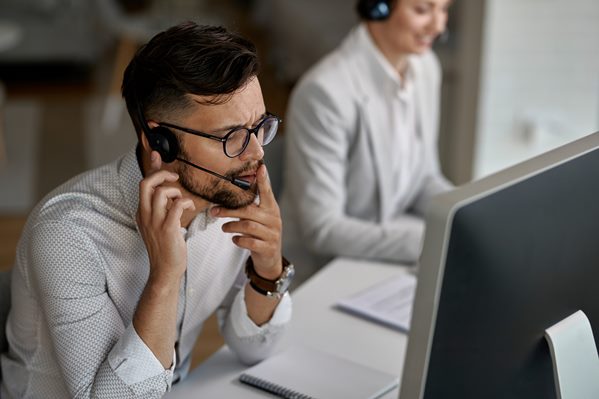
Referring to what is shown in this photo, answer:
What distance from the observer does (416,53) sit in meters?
2.50

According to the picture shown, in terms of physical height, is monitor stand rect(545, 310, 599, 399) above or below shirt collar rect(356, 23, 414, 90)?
below

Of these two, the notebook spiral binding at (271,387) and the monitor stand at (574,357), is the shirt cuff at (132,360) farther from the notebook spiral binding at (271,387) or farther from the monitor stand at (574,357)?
the monitor stand at (574,357)

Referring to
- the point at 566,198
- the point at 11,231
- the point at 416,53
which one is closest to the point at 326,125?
the point at 416,53

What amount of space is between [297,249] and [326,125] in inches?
14.1

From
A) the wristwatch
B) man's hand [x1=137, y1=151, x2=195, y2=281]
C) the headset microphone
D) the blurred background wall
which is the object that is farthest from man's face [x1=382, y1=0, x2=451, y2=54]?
man's hand [x1=137, y1=151, x2=195, y2=281]

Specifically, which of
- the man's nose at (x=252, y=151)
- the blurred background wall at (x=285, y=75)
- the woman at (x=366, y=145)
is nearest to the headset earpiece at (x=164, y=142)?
the man's nose at (x=252, y=151)

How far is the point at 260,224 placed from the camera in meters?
1.57

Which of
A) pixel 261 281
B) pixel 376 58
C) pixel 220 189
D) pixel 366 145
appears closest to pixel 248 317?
pixel 261 281

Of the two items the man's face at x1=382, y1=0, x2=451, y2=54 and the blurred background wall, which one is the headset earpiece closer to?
the blurred background wall

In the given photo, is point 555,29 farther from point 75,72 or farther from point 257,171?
point 75,72

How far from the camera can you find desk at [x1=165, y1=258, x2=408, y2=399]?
1617 mm

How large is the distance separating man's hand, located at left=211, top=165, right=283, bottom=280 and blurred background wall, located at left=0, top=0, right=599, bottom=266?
0.29 m

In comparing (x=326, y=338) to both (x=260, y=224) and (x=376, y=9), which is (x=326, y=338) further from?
(x=376, y=9)

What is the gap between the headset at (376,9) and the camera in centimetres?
244
